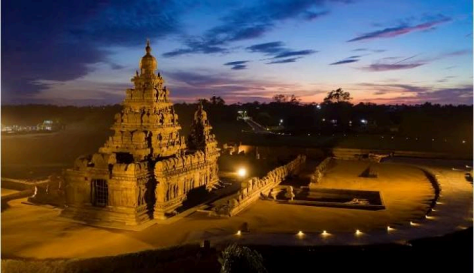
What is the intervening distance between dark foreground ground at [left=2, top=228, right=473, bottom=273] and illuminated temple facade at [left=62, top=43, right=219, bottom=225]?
512cm

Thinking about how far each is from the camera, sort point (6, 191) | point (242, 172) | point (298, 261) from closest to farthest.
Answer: point (298, 261)
point (6, 191)
point (242, 172)

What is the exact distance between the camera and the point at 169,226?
1596 cm

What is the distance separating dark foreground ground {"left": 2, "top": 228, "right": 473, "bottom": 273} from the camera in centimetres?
1086

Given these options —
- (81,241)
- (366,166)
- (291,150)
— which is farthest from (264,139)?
(81,241)

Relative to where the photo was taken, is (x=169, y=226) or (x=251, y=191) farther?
(x=251, y=191)

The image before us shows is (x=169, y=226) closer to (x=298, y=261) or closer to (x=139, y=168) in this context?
(x=139, y=168)

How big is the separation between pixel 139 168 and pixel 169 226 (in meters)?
2.78

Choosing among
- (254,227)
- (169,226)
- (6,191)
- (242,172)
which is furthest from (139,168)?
(242,172)

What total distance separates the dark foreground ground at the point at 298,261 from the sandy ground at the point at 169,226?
1708 mm

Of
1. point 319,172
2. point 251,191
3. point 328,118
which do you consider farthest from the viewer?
point 328,118

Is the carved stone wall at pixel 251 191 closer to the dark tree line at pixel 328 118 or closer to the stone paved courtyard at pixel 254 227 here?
the stone paved courtyard at pixel 254 227

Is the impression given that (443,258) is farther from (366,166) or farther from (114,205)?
(366,166)

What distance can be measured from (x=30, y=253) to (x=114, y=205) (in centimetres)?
428

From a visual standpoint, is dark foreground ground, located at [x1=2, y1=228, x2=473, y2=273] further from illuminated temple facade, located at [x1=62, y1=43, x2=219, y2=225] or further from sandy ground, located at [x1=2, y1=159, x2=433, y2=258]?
illuminated temple facade, located at [x1=62, y1=43, x2=219, y2=225]
